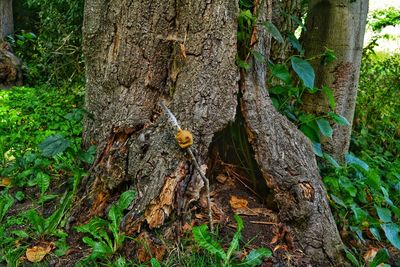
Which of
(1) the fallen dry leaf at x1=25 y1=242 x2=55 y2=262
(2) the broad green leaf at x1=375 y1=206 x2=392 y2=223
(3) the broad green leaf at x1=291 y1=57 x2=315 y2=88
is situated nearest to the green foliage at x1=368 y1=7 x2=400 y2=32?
(3) the broad green leaf at x1=291 y1=57 x2=315 y2=88

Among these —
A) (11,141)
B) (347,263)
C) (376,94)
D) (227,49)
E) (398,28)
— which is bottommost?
(347,263)

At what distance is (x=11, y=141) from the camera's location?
3.72m

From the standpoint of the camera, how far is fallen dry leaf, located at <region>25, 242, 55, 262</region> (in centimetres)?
225

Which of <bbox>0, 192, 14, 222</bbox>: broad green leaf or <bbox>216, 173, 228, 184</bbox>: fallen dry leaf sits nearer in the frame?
<bbox>0, 192, 14, 222</bbox>: broad green leaf

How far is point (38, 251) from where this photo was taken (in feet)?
7.51

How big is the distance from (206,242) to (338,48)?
198cm

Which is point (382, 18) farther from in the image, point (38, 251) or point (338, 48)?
point (38, 251)

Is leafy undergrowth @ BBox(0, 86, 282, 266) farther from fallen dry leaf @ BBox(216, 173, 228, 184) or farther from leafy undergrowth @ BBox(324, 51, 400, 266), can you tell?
leafy undergrowth @ BBox(324, 51, 400, 266)

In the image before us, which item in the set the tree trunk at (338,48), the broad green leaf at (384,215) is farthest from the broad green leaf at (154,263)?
the tree trunk at (338,48)

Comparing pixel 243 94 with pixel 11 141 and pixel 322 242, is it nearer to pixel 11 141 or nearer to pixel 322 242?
pixel 322 242

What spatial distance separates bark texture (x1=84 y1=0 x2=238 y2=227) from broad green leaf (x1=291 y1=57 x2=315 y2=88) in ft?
1.66

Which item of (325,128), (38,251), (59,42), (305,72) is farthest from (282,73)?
(59,42)

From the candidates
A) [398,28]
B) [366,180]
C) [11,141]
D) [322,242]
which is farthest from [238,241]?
[398,28]

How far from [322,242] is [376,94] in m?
2.65
